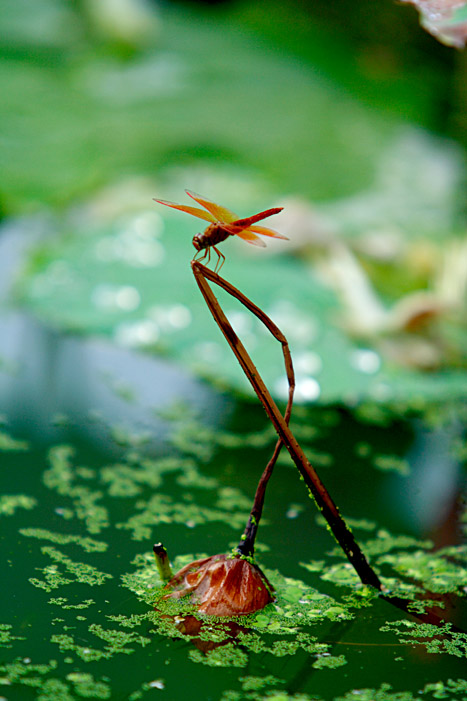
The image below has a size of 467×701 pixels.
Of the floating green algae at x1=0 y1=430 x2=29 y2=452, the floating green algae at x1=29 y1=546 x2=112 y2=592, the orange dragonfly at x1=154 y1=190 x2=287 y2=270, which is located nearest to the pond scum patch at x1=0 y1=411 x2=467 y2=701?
the floating green algae at x1=29 y1=546 x2=112 y2=592

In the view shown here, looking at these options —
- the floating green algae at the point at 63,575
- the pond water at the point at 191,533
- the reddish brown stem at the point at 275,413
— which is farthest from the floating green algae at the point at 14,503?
the reddish brown stem at the point at 275,413

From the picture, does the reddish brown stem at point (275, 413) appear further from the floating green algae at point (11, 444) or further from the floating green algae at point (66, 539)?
the floating green algae at point (11, 444)

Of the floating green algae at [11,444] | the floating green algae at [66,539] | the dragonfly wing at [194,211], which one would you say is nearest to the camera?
the dragonfly wing at [194,211]

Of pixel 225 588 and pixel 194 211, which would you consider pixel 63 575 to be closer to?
pixel 225 588

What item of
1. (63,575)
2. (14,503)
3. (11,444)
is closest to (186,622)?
(63,575)

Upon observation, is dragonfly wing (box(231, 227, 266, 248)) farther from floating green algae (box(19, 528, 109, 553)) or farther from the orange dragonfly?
floating green algae (box(19, 528, 109, 553))
